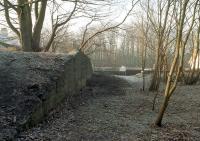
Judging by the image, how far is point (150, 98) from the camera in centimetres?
1216

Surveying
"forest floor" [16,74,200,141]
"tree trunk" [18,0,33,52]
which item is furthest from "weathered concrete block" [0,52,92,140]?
"tree trunk" [18,0,33,52]

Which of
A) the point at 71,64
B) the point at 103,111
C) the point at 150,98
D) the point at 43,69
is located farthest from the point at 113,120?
the point at 150,98

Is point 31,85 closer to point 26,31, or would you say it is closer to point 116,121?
point 116,121

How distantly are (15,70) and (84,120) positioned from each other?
2387 millimetres

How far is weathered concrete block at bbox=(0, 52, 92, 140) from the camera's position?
6675 mm

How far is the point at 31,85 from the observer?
8195 mm

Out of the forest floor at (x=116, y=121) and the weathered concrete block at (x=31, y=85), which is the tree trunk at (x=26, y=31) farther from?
the forest floor at (x=116, y=121)

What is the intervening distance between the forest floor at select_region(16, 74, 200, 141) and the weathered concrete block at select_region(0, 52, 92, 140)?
0.26m

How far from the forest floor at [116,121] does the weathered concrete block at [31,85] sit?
259 millimetres

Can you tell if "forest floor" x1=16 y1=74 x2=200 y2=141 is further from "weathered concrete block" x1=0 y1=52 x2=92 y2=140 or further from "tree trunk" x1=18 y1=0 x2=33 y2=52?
"tree trunk" x1=18 y1=0 x2=33 y2=52

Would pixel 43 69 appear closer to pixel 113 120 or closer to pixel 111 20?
pixel 113 120

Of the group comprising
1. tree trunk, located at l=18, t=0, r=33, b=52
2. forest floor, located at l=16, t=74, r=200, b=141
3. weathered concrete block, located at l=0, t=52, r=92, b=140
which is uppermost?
tree trunk, located at l=18, t=0, r=33, b=52

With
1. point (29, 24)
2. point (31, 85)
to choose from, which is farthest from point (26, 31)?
point (31, 85)

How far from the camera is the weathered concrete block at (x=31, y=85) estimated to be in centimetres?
667
